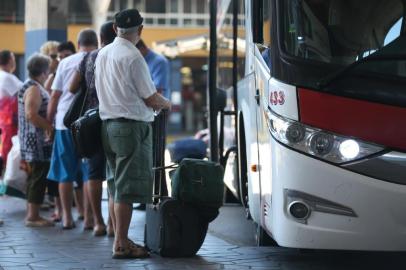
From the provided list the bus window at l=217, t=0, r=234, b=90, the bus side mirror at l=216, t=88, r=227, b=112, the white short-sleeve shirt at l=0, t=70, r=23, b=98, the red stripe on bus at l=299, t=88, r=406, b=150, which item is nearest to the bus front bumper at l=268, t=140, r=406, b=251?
the red stripe on bus at l=299, t=88, r=406, b=150

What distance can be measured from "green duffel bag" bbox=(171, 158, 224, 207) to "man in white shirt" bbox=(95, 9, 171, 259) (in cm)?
24

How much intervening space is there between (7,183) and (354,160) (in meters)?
5.82

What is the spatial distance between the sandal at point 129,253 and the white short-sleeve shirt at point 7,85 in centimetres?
390

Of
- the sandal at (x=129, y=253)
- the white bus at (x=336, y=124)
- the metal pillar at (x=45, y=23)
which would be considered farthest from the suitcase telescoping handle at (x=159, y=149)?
the metal pillar at (x=45, y=23)

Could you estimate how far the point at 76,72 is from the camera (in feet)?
24.7

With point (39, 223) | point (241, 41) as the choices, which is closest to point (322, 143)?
point (241, 41)

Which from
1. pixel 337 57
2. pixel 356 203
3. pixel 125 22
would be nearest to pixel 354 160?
pixel 356 203

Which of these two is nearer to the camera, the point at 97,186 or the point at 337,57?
the point at 337,57

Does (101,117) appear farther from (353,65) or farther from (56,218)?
(56,218)

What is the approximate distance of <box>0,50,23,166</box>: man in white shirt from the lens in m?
9.63

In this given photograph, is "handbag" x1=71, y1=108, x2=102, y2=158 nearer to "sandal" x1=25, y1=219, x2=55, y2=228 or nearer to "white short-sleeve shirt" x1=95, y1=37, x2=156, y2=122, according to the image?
"white short-sleeve shirt" x1=95, y1=37, x2=156, y2=122

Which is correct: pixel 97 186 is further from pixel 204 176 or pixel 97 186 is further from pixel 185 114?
pixel 185 114

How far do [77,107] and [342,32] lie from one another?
9.90 ft

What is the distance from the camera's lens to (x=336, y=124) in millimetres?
4855
